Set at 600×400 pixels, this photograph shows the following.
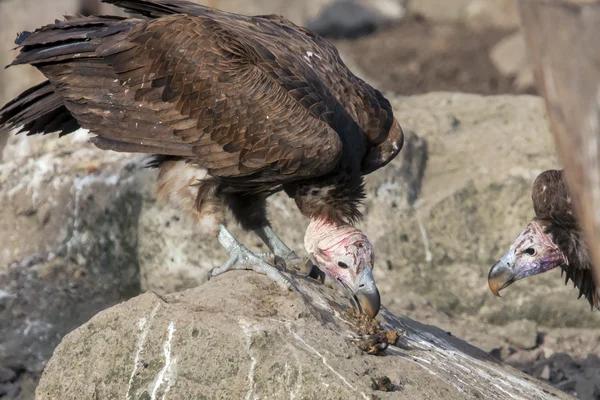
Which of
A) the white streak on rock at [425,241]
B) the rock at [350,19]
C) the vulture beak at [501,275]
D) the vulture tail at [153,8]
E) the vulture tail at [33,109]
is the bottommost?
the rock at [350,19]

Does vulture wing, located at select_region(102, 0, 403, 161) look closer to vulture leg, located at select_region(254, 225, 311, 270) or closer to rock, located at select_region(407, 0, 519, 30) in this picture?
vulture leg, located at select_region(254, 225, 311, 270)

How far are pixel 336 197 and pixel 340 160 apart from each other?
234 millimetres

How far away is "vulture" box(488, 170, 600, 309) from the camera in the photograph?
5398 millimetres

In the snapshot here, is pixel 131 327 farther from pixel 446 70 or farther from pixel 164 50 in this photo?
pixel 446 70

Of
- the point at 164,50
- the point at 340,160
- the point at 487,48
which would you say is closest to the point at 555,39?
the point at 340,160

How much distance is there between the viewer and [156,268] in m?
7.34

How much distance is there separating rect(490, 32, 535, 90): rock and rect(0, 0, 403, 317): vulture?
7.89 meters

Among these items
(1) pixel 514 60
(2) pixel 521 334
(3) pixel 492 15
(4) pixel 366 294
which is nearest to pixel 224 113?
(4) pixel 366 294

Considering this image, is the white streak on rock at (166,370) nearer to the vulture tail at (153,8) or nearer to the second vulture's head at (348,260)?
the second vulture's head at (348,260)

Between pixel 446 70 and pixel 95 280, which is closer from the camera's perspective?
pixel 95 280

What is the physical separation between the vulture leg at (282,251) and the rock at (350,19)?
453 inches

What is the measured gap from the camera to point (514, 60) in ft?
47.1

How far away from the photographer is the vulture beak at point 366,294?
4.93 meters

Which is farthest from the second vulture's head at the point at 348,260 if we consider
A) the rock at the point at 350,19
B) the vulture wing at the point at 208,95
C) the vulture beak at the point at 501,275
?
the rock at the point at 350,19
